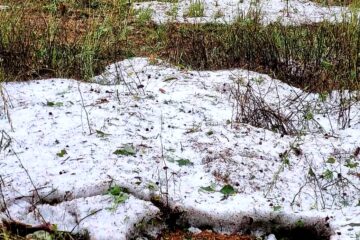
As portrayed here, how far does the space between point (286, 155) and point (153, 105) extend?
1169 mm

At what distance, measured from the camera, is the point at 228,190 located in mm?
2941

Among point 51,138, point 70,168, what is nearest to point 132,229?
point 70,168

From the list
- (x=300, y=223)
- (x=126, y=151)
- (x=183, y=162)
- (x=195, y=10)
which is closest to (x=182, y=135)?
(x=183, y=162)

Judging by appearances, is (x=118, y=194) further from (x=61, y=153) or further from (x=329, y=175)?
(x=329, y=175)

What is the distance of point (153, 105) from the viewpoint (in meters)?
3.96

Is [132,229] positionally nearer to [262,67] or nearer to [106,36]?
[262,67]

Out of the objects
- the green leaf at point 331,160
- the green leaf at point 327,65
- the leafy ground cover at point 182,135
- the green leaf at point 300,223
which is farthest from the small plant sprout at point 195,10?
the green leaf at point 300,223

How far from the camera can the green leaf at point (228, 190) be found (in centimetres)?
292

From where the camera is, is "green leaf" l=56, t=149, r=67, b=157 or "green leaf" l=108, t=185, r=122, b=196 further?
"green leaf" l=56, t=149, r=67, b=157

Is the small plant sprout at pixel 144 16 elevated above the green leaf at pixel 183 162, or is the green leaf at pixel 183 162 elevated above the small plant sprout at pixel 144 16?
the small plant sprout at pixel 144 16

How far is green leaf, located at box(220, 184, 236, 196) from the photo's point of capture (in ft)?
9.59

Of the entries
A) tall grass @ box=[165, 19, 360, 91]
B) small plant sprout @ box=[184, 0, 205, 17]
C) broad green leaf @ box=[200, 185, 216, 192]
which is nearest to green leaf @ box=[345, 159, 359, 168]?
broad green leaf @ box=[200, 185, 216, 192]

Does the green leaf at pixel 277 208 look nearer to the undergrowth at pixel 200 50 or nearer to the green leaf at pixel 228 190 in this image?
the green leaf at pixel 228 190

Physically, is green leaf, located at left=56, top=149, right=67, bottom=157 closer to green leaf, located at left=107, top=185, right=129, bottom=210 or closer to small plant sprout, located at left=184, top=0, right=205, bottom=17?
green leaf, located at left=107, top=185, right=129, bottom=210
